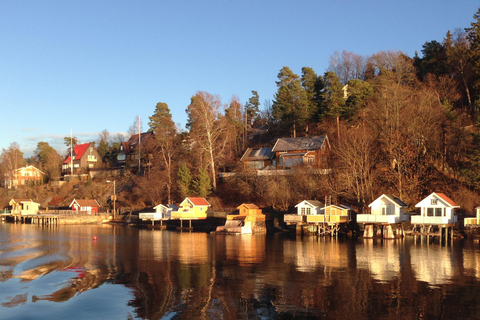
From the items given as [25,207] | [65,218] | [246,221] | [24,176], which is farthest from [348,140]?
[24,176]

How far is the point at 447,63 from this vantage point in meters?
74.6

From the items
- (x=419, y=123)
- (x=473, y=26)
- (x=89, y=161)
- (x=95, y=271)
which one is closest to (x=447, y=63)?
(x=473, y=26)

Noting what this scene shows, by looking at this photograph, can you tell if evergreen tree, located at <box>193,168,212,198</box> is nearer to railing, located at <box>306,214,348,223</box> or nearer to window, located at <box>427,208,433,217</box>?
railing, located at <box>306,214,348,223</box>

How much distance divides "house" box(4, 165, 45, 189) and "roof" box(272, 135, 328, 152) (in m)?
70.7

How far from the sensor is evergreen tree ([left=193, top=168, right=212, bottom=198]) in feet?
232

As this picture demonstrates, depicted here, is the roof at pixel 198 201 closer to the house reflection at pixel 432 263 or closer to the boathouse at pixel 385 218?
the boathouse at pixel 385 218

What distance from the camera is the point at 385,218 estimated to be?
4844 cm

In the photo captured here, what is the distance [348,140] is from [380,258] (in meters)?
27.5

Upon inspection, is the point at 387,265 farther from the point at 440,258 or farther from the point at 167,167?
the point at 167,167

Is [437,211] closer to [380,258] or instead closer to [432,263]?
[380,258]

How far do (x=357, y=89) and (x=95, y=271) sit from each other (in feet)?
183

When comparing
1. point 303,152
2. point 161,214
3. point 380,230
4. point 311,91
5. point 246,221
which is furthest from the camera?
point 311,91

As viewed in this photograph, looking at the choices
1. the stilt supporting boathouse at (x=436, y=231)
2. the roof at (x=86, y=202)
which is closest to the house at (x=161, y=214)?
the roof at (x=86, y=202)

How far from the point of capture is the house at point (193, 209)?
65.5 m
